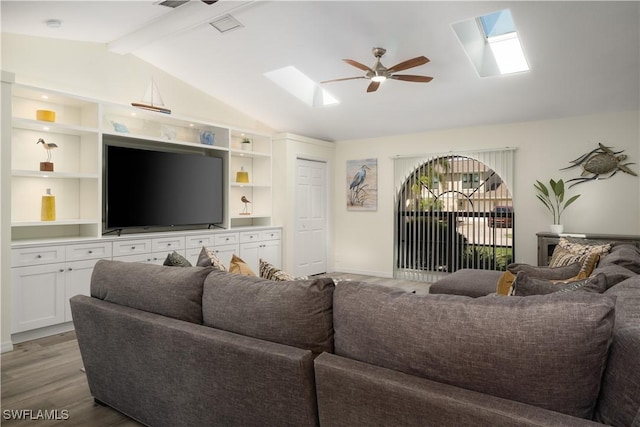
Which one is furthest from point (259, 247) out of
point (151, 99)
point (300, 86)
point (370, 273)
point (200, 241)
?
point (151, 99)

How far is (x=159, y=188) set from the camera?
4.91 meters

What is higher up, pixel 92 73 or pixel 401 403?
pixel 92 73

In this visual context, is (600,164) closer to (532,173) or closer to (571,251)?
(532,173)

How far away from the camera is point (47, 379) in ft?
9.14

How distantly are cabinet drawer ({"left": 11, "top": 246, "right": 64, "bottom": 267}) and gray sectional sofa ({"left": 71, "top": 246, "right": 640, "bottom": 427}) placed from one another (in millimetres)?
1885

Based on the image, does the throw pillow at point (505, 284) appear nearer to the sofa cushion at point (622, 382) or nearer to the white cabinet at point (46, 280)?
the sofa cushion at point (622, 382)

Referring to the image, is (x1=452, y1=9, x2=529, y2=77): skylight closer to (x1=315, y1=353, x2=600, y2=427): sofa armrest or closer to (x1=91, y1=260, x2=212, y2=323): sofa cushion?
(x1=91, y1=260, x2=212, y2=323): sofa cushion

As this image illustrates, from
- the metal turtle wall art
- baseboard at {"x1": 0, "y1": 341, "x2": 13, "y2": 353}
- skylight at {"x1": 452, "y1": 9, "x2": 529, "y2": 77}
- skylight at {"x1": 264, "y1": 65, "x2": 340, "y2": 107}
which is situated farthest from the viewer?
skylight at {"x1": 264, "y1": 65, "x2": 340, "y2": 107}

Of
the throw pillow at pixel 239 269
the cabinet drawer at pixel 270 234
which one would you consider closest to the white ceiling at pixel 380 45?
the cabinet drawer at pixel 270 234

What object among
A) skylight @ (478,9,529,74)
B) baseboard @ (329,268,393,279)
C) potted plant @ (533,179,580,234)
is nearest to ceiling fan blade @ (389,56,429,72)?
skylight @ (478,9,529,74)

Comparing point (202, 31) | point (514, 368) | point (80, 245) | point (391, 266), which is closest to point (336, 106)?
point (202, 31)

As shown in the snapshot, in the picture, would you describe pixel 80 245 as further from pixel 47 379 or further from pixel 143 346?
pixel 143 346

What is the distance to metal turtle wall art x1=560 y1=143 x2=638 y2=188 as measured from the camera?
498 cm

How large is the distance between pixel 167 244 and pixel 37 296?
1.40m
